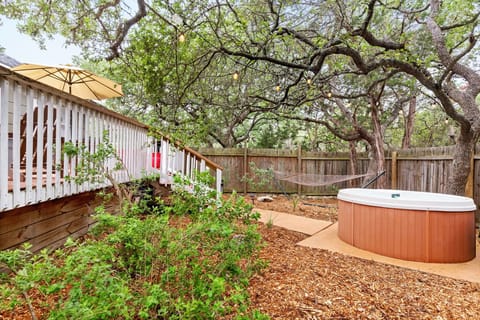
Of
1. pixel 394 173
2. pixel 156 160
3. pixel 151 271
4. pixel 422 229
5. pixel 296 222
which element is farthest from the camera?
pixel 394 173

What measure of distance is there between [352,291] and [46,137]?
318 cm

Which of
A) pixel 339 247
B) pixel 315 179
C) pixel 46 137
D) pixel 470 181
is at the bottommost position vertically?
pixel 339 247

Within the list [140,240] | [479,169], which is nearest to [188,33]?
[140,240]

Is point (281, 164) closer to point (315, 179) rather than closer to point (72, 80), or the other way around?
point (315, 179)

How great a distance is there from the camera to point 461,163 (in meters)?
4.31

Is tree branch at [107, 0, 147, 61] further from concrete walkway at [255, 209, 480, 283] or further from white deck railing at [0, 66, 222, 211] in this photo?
concrete walkway at [255, 209, 480, 283]

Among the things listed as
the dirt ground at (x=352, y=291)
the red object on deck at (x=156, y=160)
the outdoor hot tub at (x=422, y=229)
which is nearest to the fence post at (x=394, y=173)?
the outdoor hot tub at (x=422, y=229)

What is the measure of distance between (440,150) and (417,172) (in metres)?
0.80

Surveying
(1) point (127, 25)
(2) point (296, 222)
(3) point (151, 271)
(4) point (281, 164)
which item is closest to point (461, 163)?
(2) point (296, 222)

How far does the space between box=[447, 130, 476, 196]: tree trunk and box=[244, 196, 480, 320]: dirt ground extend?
2.39m

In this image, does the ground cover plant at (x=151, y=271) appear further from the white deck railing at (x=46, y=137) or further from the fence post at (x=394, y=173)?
the fence post at (x=394, y=173)

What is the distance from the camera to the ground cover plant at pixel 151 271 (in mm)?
1178

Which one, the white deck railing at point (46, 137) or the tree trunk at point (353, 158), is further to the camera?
the tree trunk at point (353, 158)

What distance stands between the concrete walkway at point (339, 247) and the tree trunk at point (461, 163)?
3.44ft
